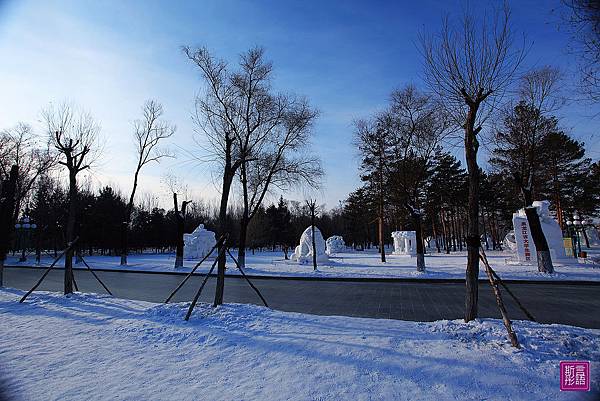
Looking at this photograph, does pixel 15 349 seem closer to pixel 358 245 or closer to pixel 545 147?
pixel 545 147

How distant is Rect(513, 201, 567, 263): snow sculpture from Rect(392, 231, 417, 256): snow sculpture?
15.8 metres

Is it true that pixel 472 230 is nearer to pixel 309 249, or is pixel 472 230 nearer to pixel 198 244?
pixel 309 249

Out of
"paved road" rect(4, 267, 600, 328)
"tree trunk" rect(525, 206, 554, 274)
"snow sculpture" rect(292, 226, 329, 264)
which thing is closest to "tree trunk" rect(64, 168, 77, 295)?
"paved road" rect(4, 267, 600, 328)

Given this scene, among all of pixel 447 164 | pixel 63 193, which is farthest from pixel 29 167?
pixel 447 164

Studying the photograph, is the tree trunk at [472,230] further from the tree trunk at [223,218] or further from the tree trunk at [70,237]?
the tree trunk at [70,237]

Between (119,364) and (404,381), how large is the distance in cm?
370

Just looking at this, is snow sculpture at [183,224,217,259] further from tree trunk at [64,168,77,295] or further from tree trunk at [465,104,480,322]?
tree trunk at [465,104,480,322]

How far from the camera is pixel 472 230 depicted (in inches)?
240

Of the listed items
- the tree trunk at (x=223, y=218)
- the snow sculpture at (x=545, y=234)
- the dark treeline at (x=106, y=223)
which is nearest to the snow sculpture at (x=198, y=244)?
the dark treeline at (x=106, y=223)

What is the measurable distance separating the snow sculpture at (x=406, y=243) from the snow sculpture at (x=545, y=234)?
1582 centimetres

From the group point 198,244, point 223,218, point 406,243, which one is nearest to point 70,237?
point 223,218

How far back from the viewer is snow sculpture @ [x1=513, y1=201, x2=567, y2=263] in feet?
65.8

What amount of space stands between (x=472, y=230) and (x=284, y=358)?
396 centimetres

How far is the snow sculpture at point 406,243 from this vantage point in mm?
37856
